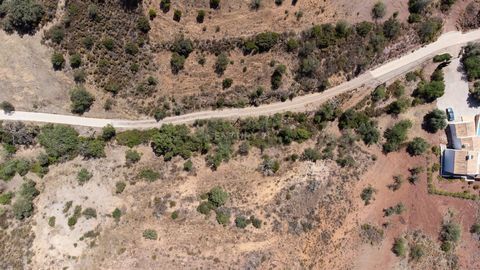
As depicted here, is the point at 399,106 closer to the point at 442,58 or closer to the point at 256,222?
the point at 442,58

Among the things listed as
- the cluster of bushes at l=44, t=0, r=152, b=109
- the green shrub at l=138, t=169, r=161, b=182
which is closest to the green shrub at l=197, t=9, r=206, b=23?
the cluster of bushes at l=44, t=0, r=152, b=109

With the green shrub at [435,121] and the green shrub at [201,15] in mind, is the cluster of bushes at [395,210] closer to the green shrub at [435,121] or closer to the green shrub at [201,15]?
the green shrub at [435,121]

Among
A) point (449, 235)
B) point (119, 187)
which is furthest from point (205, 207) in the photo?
point (449, 235)

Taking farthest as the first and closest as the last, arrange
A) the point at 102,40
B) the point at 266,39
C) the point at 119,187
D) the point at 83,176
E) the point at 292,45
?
the point at 83,176, the point at 292,45, the point at 119,187, the point at 266,39, the point at 102,40

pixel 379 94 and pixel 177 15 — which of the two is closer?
pixel 177 15

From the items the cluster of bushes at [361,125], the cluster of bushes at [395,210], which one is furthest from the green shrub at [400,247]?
the cluster of bushes at [361,125]

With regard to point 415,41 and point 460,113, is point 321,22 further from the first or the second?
point 460,113

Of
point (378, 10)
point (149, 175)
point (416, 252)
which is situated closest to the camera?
point (149, 175)

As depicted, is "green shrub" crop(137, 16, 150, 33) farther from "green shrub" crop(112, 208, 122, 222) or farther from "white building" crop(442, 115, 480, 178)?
"white building" crop(442, 115, 480, 178)
